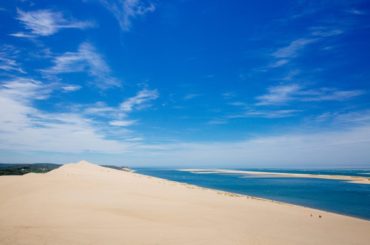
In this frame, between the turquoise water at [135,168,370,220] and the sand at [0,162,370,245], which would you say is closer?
the sand at [0,162,370,245]

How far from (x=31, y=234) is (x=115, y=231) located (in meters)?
2.75

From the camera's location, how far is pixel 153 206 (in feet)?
51.4

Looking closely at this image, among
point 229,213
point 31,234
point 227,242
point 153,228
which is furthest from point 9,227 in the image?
point 229,213

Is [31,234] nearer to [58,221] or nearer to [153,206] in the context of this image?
[58,221]

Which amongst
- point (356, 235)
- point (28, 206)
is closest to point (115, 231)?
point (28, 206)

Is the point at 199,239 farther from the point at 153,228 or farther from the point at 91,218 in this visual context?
the point at 91,218

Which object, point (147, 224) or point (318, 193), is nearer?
point (147, 224)

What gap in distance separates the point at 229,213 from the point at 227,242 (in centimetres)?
585

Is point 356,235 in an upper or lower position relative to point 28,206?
lower

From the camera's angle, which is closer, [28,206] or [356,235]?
[356,235]

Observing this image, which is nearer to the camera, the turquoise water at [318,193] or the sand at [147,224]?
the sand at [147,224]

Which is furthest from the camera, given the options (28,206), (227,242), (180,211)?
(180,211)

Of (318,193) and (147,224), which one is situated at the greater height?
(318,193)

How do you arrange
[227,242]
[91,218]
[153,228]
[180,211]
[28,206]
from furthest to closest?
1. [180,211]
2. [28,206]
3. [91,218]
4. [153,228]
5. [227,242]
